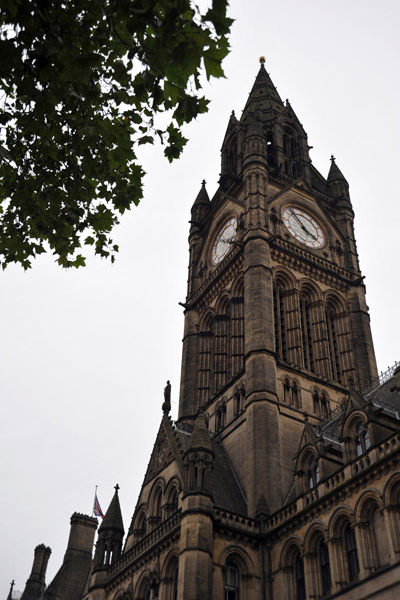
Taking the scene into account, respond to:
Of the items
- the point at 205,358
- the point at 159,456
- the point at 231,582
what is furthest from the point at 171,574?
the point at 205,358

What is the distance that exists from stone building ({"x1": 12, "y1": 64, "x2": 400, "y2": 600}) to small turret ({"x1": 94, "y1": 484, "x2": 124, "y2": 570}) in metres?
0.07

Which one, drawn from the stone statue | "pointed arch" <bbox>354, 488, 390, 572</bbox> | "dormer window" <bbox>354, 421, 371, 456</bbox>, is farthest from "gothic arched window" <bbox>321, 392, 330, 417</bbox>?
"pointed arch" <bbox>354, 488, 390, 572</bbox>

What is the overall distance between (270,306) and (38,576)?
29008 millimetres

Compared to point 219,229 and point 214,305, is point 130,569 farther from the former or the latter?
point 219,229

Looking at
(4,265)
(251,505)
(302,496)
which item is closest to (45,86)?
(4,265)

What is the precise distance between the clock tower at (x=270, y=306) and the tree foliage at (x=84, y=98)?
72.8 ft

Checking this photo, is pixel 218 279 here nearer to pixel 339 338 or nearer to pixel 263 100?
pixel 339 338

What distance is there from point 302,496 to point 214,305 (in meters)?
21.1

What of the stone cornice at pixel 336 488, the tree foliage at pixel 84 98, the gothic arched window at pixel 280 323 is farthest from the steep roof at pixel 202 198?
the tree foliage at pixel 84 98

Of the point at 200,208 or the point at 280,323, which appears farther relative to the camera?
the point at 200,208

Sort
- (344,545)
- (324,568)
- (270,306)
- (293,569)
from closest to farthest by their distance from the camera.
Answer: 1. (344,545)
2. (324,568)
3. (293,569)
4. (270,306)

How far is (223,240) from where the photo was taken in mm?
Answer: 49656

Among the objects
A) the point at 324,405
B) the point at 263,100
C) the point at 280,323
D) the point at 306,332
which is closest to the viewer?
the point at 324,405

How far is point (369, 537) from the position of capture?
23.3 meters
